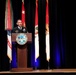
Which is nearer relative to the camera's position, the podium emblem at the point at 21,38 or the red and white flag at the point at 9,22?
the podium emblem at the point at 21,38

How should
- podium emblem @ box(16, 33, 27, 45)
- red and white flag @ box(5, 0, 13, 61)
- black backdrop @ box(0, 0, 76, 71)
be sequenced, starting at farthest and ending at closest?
1. black backdrop @ box(0, 0, 76, 71)
2. red and white flag @ box(5, 0, 13, 61)
3. podium emblem @ box(16, 33, 27, 45)

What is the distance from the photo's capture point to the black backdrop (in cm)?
727

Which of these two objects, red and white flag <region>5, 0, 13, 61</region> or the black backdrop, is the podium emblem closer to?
red and white flag <region>5, 0, 13, 61</region>

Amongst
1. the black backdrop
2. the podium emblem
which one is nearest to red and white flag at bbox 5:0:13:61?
the black backdrop
